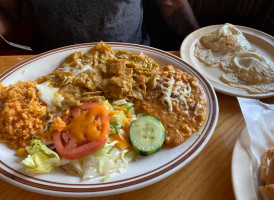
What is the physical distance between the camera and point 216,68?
218 cm

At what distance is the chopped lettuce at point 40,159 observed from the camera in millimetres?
1198

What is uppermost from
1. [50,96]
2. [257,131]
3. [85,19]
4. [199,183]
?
[85,19]

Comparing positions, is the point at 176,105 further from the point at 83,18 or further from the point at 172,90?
the point at 83,18

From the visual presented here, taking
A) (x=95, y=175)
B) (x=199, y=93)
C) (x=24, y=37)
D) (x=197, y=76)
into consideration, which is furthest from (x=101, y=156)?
(x=24, y=37)

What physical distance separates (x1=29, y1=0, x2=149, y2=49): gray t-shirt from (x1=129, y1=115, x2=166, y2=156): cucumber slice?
3.89 ft

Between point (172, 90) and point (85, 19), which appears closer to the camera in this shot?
point (172, 90)

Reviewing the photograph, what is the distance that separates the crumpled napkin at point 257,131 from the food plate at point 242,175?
1.0 inches

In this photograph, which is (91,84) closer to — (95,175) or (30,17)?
(95,175)

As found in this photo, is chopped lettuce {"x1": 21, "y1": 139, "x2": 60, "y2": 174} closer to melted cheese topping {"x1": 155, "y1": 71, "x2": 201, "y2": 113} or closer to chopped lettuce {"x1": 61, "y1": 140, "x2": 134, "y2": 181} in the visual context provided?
chopped lettuce {"x1": 61, "y1": 140, "x2": 134, "y2": 181}

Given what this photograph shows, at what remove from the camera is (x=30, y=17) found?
9.12 ft

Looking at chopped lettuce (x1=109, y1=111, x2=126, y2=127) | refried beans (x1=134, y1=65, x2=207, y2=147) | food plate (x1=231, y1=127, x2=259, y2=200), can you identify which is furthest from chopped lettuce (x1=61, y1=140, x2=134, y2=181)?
food plate (x1=231, y1=127, x2=259, y2=200)

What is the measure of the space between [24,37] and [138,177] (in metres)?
2.33

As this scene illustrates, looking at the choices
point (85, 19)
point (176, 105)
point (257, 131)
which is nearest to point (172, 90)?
point (176, 105)

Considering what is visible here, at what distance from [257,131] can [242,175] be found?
32cm
